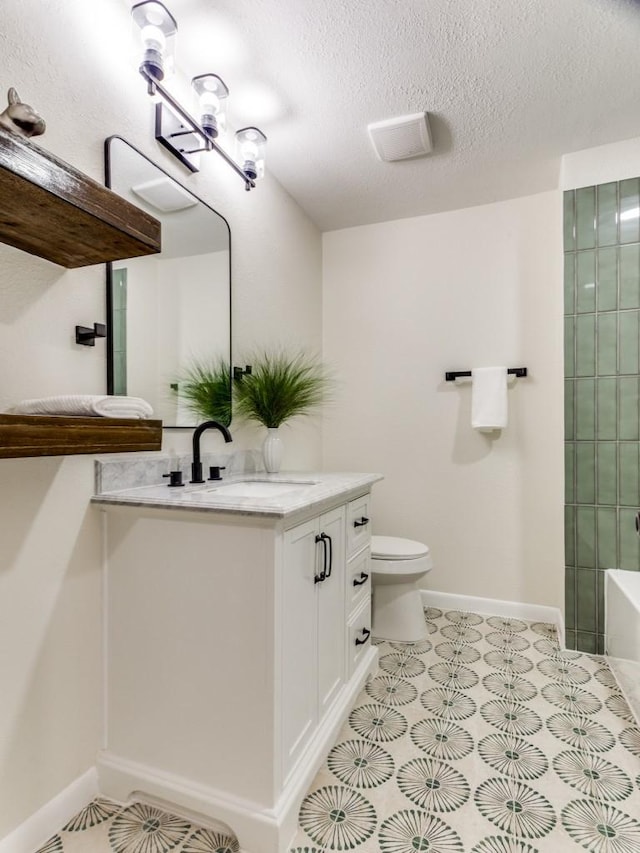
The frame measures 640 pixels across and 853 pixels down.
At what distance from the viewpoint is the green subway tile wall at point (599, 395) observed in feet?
6.79

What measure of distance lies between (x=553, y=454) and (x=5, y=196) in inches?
100

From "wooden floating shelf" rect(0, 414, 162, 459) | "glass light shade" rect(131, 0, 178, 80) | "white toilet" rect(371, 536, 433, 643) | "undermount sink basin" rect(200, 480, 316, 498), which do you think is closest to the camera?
"wooden floating shelf" rect(0, 414, 162, 459)

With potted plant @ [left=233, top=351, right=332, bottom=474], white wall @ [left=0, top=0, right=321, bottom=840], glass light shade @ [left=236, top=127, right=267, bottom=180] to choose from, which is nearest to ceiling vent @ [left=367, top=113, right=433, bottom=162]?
glass light shade @ [left=236, top=127, right=267, bottom=180]

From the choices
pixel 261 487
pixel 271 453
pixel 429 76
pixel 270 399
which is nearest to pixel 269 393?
pixel 270 399

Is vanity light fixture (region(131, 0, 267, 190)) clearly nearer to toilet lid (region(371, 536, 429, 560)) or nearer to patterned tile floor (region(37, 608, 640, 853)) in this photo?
toilet lid (region(371, 536, 429, 560))

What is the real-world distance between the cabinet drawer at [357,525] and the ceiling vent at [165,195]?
124cm

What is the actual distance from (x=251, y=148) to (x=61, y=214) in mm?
A: 1126

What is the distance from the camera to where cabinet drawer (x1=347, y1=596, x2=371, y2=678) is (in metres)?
1.71

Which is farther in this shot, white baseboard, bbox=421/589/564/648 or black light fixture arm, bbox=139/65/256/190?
white baseboard, bbox=421/589/564/648

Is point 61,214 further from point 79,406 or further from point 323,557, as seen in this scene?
point 323,557

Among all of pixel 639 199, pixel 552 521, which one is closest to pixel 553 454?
pixel 552 521

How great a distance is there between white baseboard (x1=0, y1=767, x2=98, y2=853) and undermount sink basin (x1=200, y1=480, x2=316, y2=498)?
89 cm

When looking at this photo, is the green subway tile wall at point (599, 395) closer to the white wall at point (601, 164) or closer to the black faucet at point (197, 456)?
the white wall at point (601, 164)

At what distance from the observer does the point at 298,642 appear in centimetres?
127
